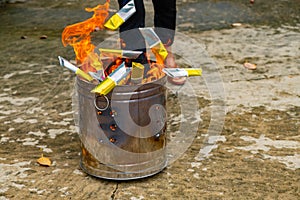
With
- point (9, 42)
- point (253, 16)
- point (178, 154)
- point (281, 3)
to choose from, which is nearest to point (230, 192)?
point (178, 154)

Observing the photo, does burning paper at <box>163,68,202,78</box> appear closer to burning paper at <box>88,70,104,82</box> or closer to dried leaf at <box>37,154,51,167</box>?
burning paper at <box>88,70,104,82</box>

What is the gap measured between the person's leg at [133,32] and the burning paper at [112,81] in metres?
0.48

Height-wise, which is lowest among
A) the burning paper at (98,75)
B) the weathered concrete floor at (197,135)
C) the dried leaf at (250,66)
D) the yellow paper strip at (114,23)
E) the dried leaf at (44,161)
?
the dried leaf at (250,66)

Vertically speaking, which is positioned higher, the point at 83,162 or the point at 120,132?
the point at 120,132

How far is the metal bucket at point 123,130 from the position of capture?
313cm

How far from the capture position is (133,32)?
3.60m

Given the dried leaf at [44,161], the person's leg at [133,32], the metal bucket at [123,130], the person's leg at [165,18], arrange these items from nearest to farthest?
the metal bucket at [123,130] < the dried leaf at [44,161] < the person's leg at [133,32] < the person's leg at [165,18]

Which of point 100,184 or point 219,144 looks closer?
point 100,184

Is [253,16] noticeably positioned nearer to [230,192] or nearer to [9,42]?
[9,42]

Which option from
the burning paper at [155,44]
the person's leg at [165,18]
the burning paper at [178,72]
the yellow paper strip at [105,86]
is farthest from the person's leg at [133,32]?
the person's leg at [165,18]

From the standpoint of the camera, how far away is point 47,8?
23.9 feet

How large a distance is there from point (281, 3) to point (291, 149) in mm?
3899

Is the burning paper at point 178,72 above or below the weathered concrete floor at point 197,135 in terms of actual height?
above

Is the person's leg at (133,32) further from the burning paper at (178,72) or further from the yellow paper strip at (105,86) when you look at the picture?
the yellow paper strip at (105,86)
